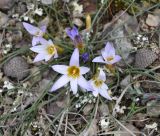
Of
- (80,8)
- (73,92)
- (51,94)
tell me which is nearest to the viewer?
(73,92)

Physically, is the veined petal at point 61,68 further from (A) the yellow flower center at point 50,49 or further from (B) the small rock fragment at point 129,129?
→ (B) the small rock fragment at point 129,129

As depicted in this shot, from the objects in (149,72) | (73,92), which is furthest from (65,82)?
(149,72)

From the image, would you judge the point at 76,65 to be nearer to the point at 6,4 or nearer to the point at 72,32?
the point at 72,32

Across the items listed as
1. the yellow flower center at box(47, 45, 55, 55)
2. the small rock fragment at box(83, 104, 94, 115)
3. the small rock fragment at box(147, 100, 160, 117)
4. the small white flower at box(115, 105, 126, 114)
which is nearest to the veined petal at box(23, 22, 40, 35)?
the yellow flower center at box(47, 45, 55, 55)

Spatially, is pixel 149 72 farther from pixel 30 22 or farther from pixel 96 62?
pixel 30 22

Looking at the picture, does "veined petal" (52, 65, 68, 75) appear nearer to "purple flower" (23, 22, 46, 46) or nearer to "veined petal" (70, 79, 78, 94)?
"veined petal" (70, 79, 78, 94)

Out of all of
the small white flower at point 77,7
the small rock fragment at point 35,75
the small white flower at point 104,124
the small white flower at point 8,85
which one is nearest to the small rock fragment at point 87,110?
the small white flower at point 104,124

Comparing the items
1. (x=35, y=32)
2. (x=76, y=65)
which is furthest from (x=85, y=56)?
(x=35, y=32)
